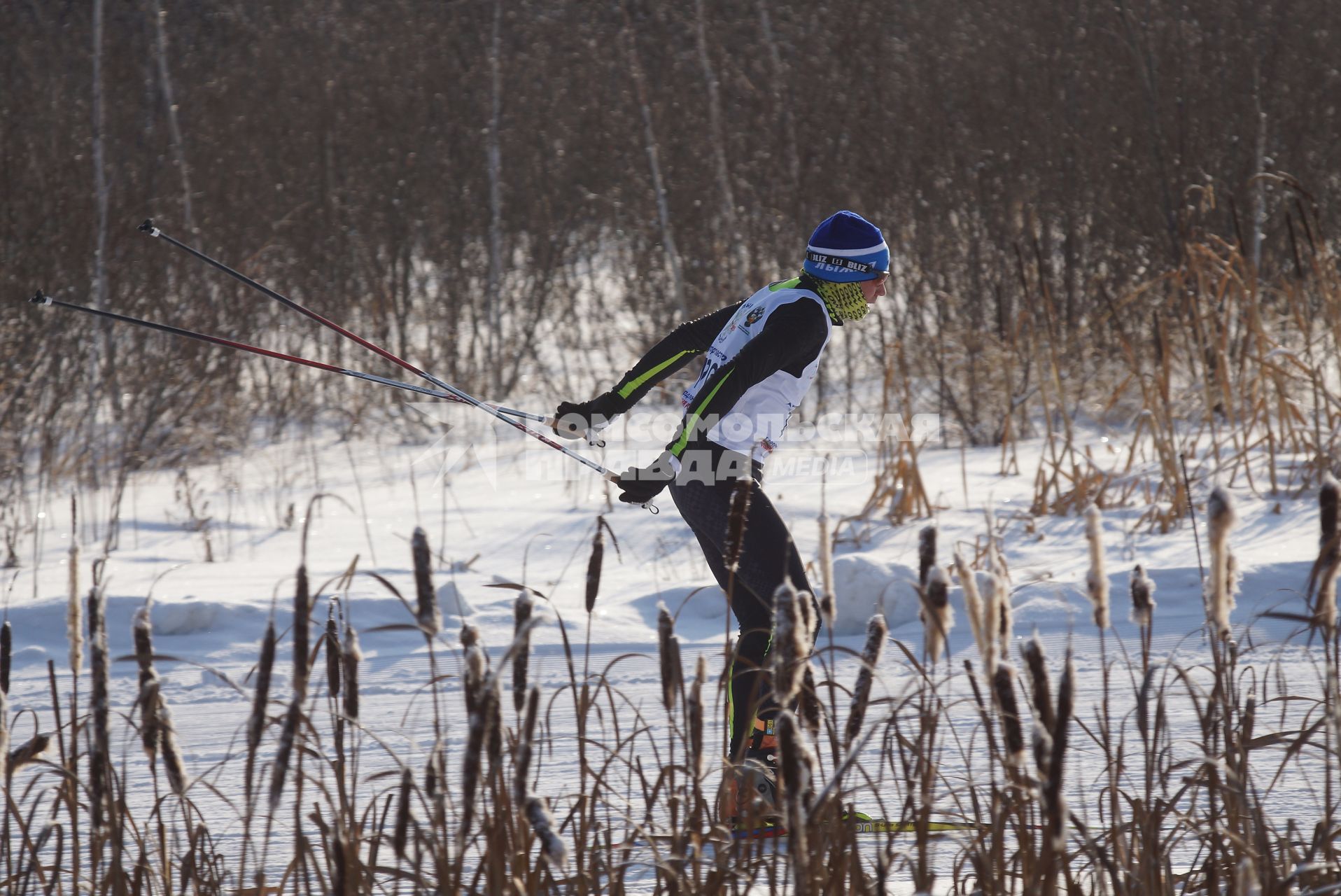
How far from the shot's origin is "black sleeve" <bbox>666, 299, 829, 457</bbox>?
3016mm

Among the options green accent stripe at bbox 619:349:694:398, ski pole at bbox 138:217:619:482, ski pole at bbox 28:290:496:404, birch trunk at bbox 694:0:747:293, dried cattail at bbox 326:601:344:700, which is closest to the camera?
dried cattail at bbox 326:601:344:700

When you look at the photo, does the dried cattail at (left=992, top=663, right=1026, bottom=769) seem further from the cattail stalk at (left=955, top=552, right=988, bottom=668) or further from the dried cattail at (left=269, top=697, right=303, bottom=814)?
the dried cattail at (left=269, top=697, right=303, bottom=814)

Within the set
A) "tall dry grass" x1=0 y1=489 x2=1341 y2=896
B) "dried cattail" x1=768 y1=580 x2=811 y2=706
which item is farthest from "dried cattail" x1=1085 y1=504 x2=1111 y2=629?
"dried cattail" x1=768 y1=580 x2=811 y2=706

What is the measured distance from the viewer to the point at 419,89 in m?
13.2

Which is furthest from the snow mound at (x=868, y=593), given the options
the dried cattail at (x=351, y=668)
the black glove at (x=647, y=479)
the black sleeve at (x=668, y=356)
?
the dried cattail at (x=351, y=668)

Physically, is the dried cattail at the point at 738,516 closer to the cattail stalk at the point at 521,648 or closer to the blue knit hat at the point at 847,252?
the cattail stalk at the point at 521,648

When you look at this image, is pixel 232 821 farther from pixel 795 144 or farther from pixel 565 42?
pixel 565 42

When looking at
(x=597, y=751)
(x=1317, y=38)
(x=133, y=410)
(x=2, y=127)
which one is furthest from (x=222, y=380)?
(x=1317, y=38)

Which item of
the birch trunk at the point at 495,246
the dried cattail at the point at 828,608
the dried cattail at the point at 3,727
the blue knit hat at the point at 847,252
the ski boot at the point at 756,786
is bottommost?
the ski boot at the point at 756,786

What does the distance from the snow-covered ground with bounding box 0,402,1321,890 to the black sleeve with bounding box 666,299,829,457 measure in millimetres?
514

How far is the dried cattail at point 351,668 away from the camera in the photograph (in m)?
1.64

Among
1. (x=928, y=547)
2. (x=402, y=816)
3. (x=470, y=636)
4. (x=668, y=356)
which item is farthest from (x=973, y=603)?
(x=668, y=356)

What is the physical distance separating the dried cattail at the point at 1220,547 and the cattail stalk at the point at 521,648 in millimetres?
733

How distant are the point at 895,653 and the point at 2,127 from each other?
24.1 ft
